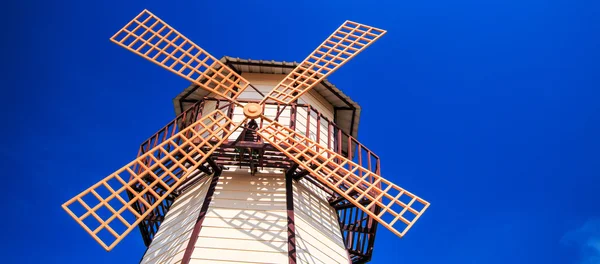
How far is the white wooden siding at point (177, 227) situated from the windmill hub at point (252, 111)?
159 cm

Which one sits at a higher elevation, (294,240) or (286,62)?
(286,62)

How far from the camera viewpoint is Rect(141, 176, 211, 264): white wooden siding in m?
8.11

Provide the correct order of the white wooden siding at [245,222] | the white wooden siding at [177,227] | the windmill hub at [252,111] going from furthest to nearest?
the windmill hub at [252,111] → the white wooden siding at [177,227] → the white wooden siding at [245,222]

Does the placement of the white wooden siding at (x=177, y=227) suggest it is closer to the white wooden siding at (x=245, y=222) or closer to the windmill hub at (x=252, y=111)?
the white wooden siding at (x=245, y=222)

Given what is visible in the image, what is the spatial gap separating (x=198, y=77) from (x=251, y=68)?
1689 millimetres

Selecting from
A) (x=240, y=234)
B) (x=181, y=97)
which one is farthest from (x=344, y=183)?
(x=181, y=97)

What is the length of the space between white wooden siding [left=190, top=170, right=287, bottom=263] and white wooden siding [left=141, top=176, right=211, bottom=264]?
0.34 metres

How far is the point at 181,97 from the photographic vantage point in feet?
42.4

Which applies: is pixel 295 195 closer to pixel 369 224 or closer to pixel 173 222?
pixel 369 224

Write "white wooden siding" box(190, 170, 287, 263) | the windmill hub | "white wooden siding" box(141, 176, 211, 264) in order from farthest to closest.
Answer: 1. the windmill hub
2. "white wooden siding" box(141, 176, 211, 264)
3. "white wooden siding" box(190, 170, 287, 263)

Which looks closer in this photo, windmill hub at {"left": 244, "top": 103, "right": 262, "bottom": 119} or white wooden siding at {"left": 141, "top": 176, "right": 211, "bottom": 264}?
white wooden siding at {"left": 141, "top": 176, "right": 211, "bottom": 264}

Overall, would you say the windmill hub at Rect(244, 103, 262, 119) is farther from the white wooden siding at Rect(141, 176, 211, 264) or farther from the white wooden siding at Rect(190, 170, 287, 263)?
A: the white wooden siding at Rect(141, 176, 211, 264)

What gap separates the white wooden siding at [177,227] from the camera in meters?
8.11

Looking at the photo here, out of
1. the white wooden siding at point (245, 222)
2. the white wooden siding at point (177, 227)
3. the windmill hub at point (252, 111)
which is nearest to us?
the white wooden siding at point (245, 222)
